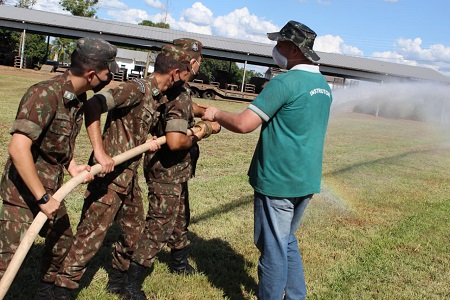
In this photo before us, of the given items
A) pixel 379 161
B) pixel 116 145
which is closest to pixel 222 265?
pixel 116 145

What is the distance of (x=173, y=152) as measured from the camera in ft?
13.8

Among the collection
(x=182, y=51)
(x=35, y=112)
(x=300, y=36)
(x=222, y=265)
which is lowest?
(x=222, y=265)

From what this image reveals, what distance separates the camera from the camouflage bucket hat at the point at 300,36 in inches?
128

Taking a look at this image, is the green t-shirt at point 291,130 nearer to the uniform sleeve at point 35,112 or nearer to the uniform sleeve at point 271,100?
the uniform sleeve at point 271,100

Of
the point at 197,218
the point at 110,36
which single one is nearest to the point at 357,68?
the point at 110,36

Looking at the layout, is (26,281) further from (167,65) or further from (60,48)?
(60,48)

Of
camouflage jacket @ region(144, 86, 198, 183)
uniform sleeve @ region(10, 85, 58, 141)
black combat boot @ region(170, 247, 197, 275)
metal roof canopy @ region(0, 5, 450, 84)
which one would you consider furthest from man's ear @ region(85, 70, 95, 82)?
metal roof canopy @ region(0, 5, 450, 84)

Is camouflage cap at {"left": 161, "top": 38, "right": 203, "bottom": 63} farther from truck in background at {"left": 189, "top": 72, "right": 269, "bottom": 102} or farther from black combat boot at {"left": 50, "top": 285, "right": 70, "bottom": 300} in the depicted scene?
truck in background at {"left": 189, "top": 72, "right": 269, "bottom": 102}

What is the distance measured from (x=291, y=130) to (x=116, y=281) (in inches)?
84.5

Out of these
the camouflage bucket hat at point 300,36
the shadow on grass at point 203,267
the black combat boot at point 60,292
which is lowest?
the shadow on grass at point 203,267

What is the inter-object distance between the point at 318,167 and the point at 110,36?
34824mm

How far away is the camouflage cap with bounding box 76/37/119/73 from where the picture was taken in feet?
10.1

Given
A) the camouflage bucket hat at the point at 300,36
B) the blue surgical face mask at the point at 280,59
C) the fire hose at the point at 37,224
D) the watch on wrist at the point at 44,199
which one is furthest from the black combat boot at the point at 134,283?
the camouflage bucket hat at the point at 300,36

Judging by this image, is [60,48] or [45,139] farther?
[60,48]
